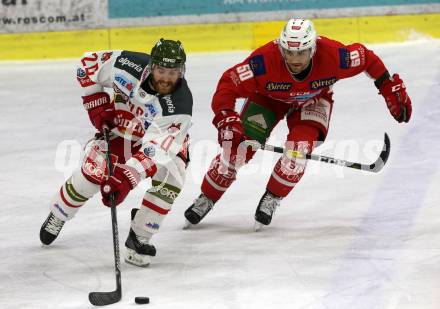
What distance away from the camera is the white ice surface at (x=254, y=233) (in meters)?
4.03

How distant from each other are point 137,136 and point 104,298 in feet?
3.40

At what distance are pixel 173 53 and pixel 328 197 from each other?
163 centimetres

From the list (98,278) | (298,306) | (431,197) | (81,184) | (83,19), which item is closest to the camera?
(298,306)

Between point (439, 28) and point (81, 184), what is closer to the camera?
point (81, 184)

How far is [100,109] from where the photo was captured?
4723mm

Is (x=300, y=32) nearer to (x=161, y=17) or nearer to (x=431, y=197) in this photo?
(x=431, y=197)

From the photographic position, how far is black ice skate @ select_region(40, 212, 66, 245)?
4773 mm

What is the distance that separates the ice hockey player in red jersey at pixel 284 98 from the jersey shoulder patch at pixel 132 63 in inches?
18.2

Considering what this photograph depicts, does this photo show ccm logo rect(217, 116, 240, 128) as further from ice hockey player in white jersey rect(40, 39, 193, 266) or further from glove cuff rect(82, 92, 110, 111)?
glove cuff rect(82, 92, 110, 111)

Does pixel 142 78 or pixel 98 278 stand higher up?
pixel 142 78

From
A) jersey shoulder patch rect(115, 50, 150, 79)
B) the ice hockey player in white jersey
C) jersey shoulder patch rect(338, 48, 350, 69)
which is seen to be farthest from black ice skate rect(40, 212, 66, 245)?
jersey shoulder patch rect(338, 48, 350, 69)

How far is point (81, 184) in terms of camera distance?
15.1ft

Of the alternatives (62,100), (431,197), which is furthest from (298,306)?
(62,100)

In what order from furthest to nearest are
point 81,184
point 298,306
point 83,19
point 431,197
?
point 83,19 → point 431,197 → point 81,184 → point 298,306
